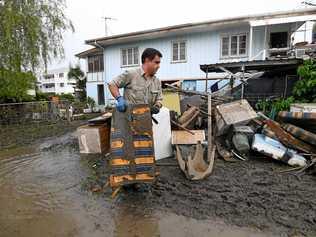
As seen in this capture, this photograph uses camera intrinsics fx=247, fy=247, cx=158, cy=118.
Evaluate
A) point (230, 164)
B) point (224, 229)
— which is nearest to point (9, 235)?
point (224, 229)

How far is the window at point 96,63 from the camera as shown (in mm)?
18169

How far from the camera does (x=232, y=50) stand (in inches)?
468

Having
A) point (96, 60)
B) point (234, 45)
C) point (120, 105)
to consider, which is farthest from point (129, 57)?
point (120, 105)

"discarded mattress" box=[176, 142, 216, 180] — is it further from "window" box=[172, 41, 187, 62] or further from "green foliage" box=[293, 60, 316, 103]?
"window" box=[172, 41, 187, 62]

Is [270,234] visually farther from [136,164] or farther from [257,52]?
[257,52]

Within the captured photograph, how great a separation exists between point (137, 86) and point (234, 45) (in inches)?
394

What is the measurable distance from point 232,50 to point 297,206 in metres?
10.2

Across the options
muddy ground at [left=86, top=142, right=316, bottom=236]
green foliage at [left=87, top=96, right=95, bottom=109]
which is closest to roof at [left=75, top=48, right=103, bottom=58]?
green foliage at [left=87, top=96, right=95, bottom=109]

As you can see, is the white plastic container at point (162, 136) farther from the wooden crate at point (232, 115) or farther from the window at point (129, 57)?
the window at point (129, 57)

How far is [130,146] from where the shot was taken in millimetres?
3012

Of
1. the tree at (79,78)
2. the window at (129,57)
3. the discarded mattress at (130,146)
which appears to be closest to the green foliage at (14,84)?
the window at (129,57)

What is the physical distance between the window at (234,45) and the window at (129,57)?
5.04m

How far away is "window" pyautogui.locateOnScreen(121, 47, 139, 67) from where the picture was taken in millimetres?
14427

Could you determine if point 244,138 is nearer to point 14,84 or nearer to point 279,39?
point 279,39
